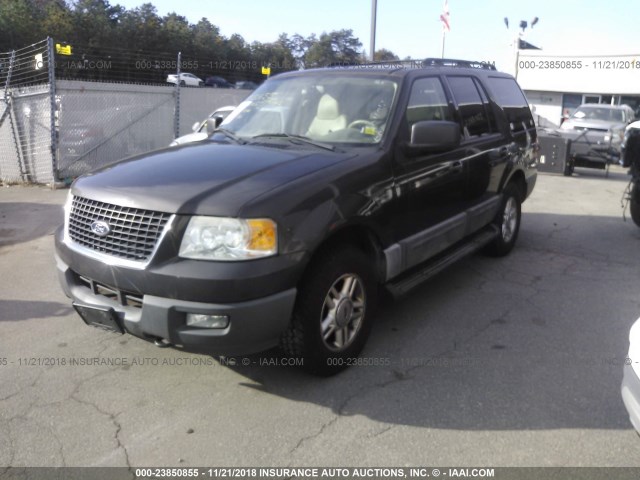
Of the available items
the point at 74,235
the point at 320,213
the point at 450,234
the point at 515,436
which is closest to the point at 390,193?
the point at 320,213

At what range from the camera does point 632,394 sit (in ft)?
8.48

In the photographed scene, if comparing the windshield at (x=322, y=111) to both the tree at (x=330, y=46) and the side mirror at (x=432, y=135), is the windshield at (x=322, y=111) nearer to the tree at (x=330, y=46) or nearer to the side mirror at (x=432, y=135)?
the side mirror at (x=432, y=135)

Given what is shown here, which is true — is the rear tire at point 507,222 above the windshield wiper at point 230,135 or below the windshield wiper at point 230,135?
below

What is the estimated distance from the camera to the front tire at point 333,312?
329 centimetres

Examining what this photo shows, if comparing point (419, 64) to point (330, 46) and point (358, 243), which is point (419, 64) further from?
point (330, 46)

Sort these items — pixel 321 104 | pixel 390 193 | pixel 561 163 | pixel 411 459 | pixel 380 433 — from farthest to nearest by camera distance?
1. pixel 561 163
2. pixel 321 104
3. pixel 390 193
4. pixel 380 433
5. pixel 411 459

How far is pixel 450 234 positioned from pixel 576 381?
1.58 metres

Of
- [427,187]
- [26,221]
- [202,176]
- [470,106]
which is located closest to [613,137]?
[470,106]

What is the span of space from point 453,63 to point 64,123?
8.12 metres

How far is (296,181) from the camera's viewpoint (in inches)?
129

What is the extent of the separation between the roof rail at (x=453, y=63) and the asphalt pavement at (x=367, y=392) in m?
2.13

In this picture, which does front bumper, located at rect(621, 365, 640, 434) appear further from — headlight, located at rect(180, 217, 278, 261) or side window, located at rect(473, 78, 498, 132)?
side window, located at rect(473, 78, 498, 132)

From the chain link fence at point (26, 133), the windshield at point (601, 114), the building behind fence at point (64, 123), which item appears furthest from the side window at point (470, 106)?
the windshield at point (601, 114)

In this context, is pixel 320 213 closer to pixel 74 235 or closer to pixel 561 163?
pixel 74 235
